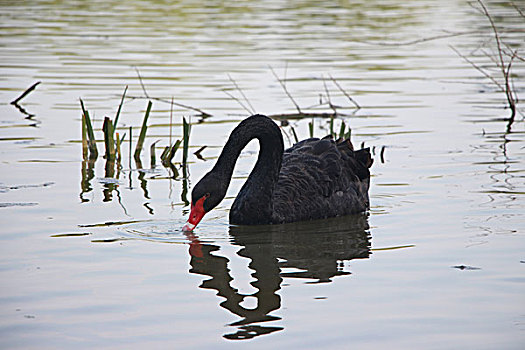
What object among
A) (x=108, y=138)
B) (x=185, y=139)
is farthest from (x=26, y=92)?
(x=185, y=139)

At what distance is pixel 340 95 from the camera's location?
14156mm

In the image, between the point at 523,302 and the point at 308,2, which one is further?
the point at 308,2

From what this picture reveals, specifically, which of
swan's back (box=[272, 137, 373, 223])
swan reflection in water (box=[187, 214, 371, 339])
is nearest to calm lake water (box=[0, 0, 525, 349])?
swan reflection in water (box=[187, 214, 371, 339])

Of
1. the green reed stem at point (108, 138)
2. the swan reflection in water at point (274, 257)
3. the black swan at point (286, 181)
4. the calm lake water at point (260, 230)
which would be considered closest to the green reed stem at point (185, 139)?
the calm lake water at point (260, 230)

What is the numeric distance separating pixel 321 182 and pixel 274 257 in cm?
161

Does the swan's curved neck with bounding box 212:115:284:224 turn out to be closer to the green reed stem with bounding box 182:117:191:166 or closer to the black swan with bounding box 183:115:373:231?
the black swan with bounding box 183:115:373:231

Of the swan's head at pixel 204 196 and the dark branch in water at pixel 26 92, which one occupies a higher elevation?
the dark branch in water at pixel 26 92

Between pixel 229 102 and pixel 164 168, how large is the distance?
4350 mm

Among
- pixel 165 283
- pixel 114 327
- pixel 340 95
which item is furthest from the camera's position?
pixel 340 95

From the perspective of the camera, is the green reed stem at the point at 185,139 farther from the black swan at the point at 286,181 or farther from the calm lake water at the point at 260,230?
the black swan at the point at 286,181

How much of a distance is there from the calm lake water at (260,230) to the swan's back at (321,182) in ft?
0.50

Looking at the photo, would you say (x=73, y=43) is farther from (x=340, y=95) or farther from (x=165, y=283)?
(x=165, y=283)

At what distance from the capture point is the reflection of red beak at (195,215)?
21.6ft

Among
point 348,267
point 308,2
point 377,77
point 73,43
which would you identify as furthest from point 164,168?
point 308,2
